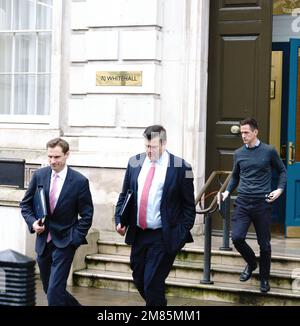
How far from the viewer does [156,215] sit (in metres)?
6.92

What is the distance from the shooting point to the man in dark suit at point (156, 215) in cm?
689

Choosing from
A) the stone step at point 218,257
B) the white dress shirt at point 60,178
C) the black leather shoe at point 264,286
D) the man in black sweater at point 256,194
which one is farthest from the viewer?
the stone step at point 218,257

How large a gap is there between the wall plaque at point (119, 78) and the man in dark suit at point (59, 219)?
3.95 metres

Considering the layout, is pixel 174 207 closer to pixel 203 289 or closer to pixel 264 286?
pixel 264 286

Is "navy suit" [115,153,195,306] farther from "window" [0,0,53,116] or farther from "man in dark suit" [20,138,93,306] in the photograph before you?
"window" [0,0,53,116]

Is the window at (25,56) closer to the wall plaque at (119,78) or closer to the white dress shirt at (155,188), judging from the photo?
the wall plaque at (119,78)

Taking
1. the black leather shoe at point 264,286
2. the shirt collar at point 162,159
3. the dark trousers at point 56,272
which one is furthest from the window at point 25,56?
the dark trousers at point 56,272

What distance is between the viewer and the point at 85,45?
11211 mm

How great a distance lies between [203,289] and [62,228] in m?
2.56

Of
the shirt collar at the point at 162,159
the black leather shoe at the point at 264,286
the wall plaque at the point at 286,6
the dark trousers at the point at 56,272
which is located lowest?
the black leather shoe at the point at 264,286
